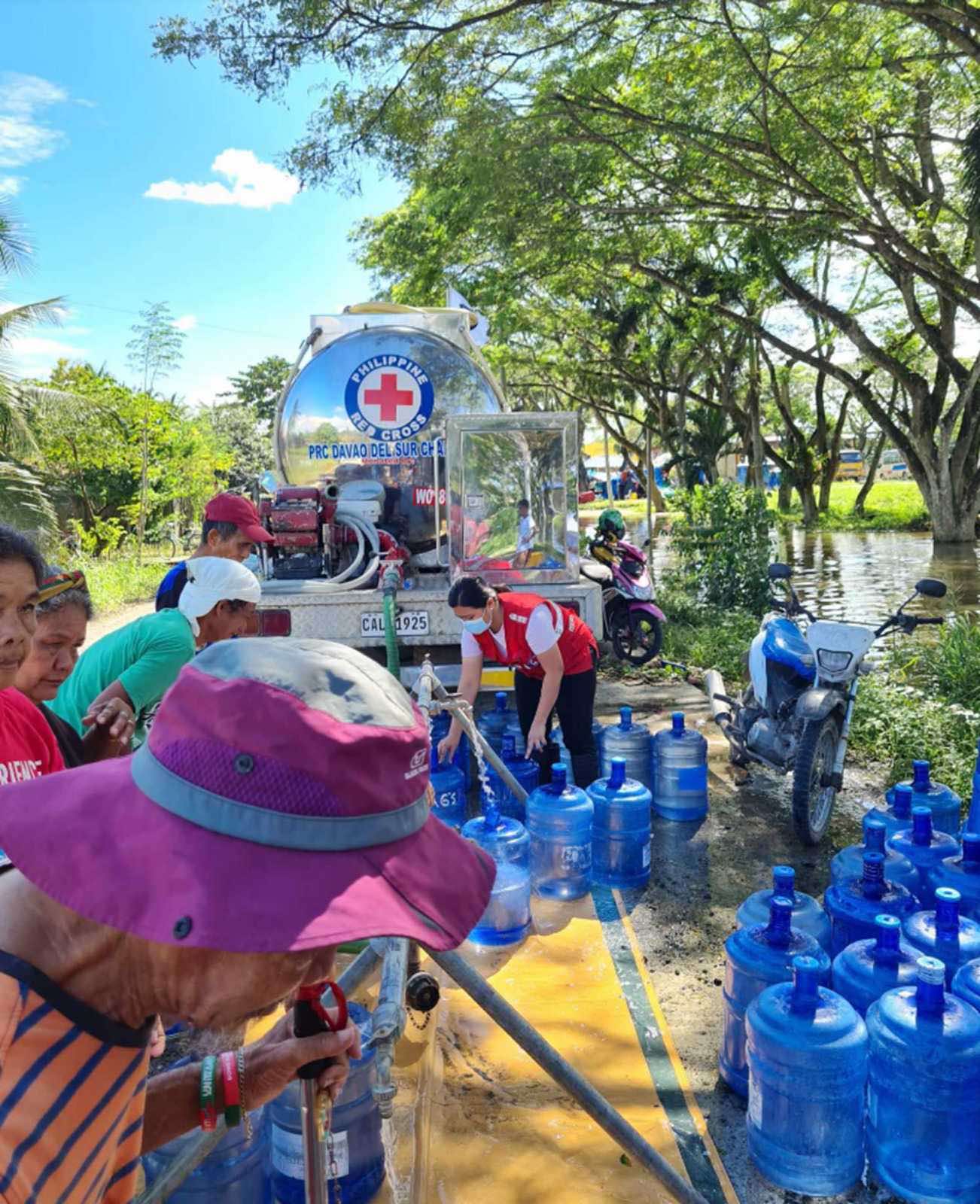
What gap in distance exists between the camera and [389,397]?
280 inches

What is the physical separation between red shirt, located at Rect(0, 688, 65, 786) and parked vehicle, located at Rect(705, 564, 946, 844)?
11.6ft

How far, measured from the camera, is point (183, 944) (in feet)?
2.81

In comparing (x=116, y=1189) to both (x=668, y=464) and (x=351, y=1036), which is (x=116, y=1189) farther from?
(x=668, y=464)

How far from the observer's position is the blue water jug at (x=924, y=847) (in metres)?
3.32

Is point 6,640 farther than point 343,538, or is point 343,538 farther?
point 343,538

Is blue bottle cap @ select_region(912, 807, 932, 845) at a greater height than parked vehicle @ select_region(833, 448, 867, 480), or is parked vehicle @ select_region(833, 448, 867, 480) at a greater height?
parked vehicle @ select_region(833, 448, 867, 480)

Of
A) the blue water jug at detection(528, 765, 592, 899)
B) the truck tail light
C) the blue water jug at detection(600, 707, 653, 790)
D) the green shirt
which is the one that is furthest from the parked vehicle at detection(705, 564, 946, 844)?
the green shirt

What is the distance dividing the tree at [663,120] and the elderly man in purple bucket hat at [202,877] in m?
8.09

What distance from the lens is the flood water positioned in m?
12.6

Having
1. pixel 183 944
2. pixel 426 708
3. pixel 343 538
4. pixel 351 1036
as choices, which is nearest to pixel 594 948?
pixel 426 708

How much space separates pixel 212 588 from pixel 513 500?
12.5 feet

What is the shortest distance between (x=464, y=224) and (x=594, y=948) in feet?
34.8

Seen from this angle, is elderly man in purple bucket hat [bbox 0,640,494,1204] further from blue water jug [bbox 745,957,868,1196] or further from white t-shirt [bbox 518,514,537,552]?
white t-shirt [bbox 518,514,537,552]

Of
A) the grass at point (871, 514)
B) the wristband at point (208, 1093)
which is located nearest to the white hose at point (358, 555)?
the wristband at point (208, 1093)
